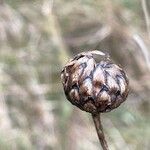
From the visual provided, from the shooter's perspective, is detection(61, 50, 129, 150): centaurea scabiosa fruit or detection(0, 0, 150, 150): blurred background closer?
detection(61, 50, 129, 150): centaurea scabiosa fruit

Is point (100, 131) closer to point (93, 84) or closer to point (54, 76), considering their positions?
point (93, 84)

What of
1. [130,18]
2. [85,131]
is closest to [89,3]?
[130,18]

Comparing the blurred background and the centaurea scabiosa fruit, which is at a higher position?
the centaurea scabiosa fruit

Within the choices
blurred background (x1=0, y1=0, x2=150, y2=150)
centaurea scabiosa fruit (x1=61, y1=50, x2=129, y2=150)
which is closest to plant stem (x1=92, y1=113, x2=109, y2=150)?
centaurea scabiosa fruit (x1=61, y1=50, x2=129, y2=150)

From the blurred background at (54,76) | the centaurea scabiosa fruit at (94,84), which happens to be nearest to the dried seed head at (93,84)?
the centaurea scabiosa fruit at (94,84)

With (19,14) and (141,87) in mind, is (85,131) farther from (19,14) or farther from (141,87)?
(19,14)

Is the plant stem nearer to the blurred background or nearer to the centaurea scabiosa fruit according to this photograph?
the centaurea scabiosa fruit

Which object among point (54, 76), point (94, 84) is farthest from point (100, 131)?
point (54, 76)
